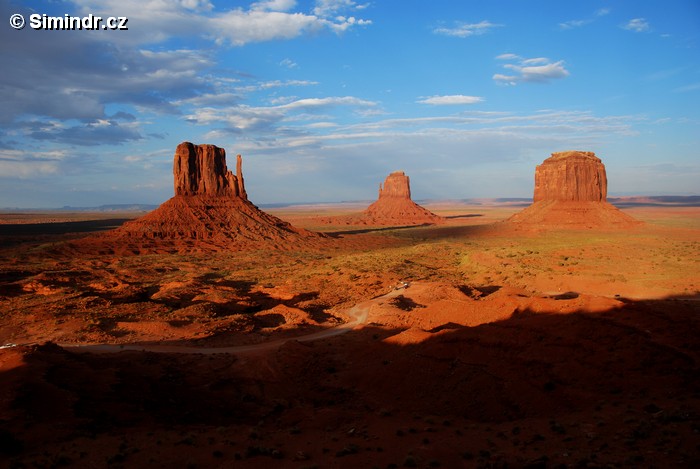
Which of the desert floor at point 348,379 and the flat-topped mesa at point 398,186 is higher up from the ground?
the flat-topped mesa at point 398,186

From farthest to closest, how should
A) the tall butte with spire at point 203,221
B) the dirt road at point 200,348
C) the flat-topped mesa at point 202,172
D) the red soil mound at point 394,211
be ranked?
the red soil mound at point 394,211
the flat-topped mesa at point 202,172
the tall butte with spire at point 203,221
the dirt road at point 200,348

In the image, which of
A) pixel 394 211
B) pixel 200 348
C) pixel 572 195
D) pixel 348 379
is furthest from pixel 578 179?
pixel 200 348

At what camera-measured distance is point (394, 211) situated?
454ft

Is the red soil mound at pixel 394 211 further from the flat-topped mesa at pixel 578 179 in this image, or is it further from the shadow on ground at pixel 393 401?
the shadow on ground at pixel 393 401

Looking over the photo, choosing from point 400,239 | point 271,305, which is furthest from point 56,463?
point 400,239

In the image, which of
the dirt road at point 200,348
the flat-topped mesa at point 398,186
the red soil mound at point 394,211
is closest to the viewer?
the dirt road at point 200,348

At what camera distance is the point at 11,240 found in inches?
2965

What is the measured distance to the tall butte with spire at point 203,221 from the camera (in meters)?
61.2

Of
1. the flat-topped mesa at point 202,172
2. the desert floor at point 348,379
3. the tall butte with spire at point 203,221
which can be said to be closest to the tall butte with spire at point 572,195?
the tall butte with spire at point 203,221

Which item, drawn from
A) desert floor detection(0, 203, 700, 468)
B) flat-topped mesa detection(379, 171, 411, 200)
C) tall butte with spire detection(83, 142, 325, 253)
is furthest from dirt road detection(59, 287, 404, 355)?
flat-topped mesa detection(379, 171, 411, 200)

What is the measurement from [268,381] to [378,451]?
726 centimetres

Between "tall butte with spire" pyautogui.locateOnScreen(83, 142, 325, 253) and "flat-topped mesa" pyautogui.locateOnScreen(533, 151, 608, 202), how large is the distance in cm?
5036

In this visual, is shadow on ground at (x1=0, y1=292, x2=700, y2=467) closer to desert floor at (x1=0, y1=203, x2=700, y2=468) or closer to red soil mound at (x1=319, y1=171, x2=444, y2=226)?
desert floor at (x1=0, y1=203, x2=700, y2=468)

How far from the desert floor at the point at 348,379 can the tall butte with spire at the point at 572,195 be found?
5529 centimetres
